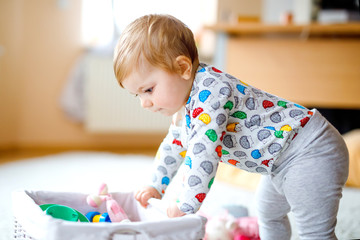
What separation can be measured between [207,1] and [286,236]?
→ 2.49m

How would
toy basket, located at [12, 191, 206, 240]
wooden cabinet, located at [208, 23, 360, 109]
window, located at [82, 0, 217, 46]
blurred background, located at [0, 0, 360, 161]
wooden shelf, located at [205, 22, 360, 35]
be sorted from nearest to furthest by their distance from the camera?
toy basket, located at [12, 191, 206, 240] < wooden shelf, located at [205, 22, 360, 35] < wooden cabinet, located at [208, 23, 360, 109] < blurred background, located at [0, 0, 360, 161] < window, located at [82, 0, 217, 46]

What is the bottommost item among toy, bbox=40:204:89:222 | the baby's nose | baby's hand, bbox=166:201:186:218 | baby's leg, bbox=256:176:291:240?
baby's leg, bbox=256:176:291:240

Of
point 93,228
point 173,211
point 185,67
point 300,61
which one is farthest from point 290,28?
point 93,228

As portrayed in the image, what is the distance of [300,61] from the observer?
7.55 feet

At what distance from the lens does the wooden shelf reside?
2154 millimetres

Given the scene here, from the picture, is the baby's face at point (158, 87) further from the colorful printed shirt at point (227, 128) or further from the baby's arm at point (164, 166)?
the baby's arm at point (164, 166)

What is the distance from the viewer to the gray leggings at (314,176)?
2.79ft

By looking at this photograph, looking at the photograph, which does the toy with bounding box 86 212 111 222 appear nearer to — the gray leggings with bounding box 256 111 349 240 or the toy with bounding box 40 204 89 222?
the toy with bounding box 40 204 89 222

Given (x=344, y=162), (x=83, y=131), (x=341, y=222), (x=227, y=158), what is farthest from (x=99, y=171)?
(x=344, y=162)

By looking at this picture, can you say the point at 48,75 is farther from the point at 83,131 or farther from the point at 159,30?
the point at 159,30

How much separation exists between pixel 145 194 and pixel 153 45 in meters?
0.36

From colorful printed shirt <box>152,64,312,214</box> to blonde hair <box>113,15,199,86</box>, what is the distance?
0.25 feet

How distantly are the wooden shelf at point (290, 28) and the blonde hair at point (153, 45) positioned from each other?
1461 mm

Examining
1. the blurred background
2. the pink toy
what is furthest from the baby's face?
the blurred background
